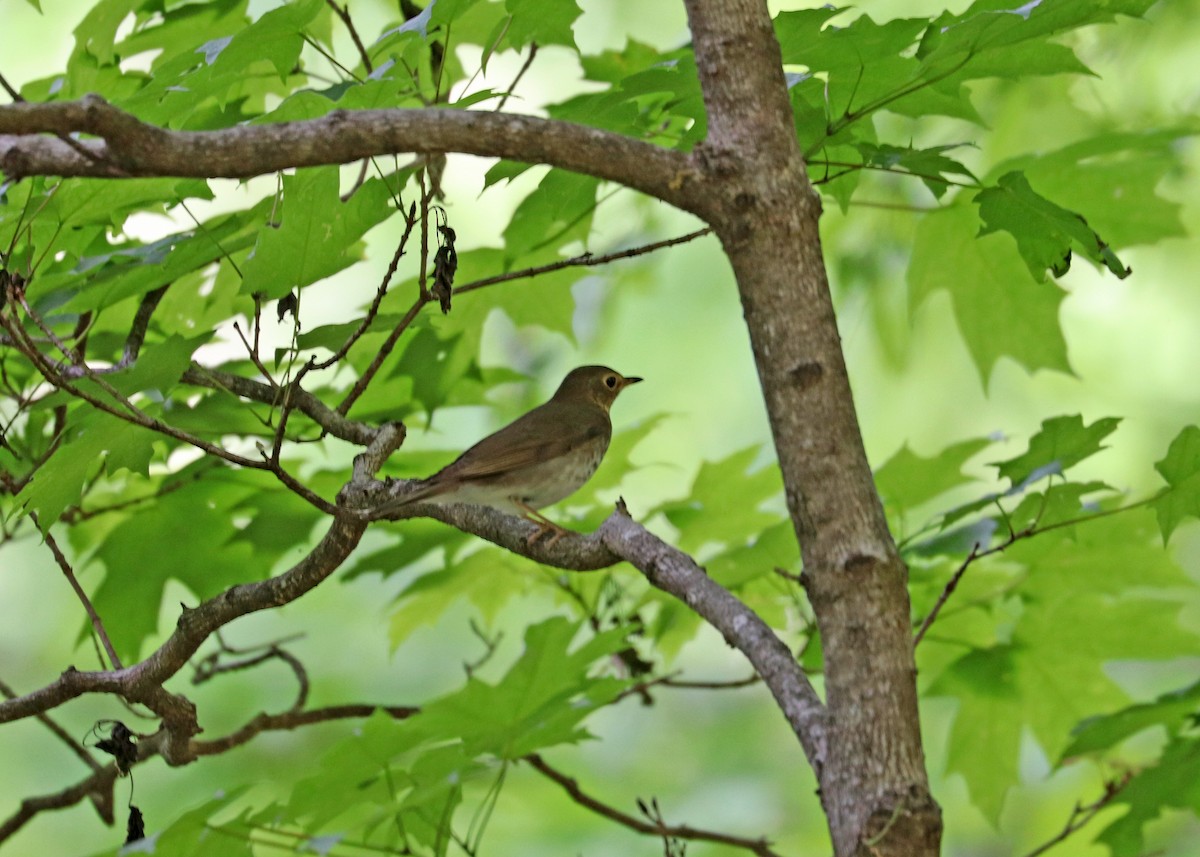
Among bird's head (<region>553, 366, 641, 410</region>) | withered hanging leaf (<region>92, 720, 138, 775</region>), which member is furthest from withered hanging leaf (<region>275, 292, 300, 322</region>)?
bird's head (<region>553, 366, 641, 410</region>)

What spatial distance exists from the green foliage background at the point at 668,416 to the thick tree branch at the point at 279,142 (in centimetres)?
58

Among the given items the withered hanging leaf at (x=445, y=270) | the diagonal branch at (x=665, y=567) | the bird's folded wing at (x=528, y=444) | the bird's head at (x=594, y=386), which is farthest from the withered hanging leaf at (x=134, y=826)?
the bird's head at (x=594, y=386)

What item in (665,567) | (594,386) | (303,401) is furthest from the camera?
(594,386)

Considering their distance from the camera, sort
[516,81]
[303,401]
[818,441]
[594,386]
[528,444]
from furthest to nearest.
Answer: [594,386] → [528,444] → [516,81] → [303,401] → [818,441]

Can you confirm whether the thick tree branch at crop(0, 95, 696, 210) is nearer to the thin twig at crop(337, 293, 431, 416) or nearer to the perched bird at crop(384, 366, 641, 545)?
the thin twig at crop(337, 293, 431, 416)

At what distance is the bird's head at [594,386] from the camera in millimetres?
4145

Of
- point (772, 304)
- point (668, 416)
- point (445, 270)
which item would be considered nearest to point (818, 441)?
point (772, 304)

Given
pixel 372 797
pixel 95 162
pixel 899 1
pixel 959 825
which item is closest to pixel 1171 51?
pixel 899 1

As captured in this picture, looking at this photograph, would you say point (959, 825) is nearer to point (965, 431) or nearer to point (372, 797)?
point (965, 431)

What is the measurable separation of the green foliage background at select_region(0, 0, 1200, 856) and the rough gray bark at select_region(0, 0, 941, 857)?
390 millimetres

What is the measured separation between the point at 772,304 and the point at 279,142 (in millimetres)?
635

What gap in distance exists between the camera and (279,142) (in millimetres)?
1360

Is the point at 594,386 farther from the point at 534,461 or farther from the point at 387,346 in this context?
the point at 387,346

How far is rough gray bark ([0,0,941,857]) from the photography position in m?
1.34
